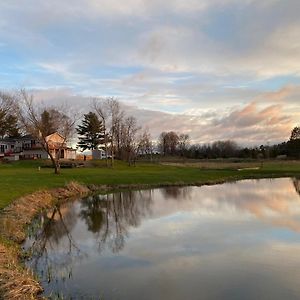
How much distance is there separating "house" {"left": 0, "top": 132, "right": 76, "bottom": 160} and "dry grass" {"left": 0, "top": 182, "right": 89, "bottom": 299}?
44.6 metres

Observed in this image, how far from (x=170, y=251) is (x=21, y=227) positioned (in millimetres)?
7304

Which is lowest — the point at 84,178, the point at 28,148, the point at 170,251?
the point at 170,251

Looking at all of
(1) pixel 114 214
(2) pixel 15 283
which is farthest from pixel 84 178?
(2) pixel 15 283

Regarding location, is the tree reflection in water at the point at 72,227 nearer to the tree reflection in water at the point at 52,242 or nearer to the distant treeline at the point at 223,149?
the tree reflection in water at the point at 52,242

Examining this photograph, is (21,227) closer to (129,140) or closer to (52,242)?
(52,242)

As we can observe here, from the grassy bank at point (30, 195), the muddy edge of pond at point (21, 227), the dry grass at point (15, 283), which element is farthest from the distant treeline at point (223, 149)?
the dry grass at point (15, 283)

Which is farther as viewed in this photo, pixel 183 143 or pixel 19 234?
pixel 183 143

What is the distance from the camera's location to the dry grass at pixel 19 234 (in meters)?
9.20

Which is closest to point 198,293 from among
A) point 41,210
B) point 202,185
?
point 41,210

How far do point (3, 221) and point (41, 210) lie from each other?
7.34 metres

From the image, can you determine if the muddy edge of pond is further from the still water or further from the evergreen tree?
the evergreen tree

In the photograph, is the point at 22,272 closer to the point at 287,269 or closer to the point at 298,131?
the point at 287,269

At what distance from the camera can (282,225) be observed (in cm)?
1953

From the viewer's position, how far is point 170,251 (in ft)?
48.1
